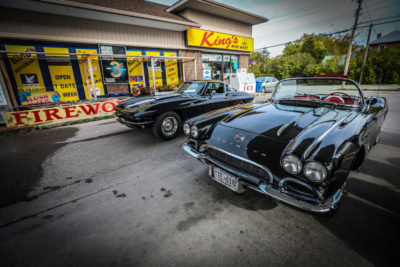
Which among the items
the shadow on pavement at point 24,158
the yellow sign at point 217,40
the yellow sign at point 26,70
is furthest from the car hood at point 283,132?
the yellow sign at point 217,40

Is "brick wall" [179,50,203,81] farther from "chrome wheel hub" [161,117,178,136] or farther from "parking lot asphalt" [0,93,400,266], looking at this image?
"parking lot asphalt" [0,93,400,266]

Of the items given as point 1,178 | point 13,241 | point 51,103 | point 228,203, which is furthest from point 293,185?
point 51,103

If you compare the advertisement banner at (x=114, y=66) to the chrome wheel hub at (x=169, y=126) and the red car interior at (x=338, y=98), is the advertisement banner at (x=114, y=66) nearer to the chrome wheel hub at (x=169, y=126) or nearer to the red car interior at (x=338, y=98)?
the chrome wheel hub at (x=169, y=126)

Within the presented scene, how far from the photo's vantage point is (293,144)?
5.65 feet

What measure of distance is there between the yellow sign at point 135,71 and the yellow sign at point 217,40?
11.5ft

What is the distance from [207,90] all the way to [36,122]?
6225 millimetres

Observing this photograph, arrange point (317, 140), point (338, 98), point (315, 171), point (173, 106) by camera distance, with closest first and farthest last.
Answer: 1. point (315, 171)
2. point (317, 140)
3. point (338, 98)
4. point (173, 106)

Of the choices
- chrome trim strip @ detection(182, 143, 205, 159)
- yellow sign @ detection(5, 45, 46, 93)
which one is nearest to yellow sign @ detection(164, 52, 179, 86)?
yellow sign @ detection(5, 45, 46, 93)

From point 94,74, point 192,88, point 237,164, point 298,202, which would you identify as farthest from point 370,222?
point 94,74

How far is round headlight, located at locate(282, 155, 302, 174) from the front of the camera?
5.16 feet

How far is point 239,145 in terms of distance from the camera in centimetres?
201

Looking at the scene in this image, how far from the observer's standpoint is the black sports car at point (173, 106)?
4098 mm

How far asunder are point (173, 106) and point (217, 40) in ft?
34.8

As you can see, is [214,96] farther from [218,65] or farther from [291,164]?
[218,65]
